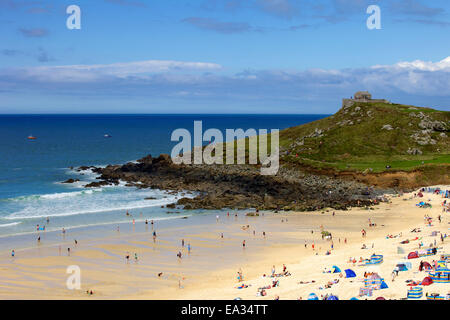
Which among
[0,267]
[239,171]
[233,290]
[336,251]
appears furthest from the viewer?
[239,171]

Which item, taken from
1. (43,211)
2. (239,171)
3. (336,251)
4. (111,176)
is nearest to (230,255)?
(336,251)

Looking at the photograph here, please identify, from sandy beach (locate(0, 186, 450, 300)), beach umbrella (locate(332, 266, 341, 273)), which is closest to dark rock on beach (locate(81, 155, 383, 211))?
sandy beach (locate(0, 186, 450, 300))

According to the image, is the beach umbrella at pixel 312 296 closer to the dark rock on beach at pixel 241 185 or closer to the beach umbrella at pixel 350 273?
the beach umbrella at pixel 350 273

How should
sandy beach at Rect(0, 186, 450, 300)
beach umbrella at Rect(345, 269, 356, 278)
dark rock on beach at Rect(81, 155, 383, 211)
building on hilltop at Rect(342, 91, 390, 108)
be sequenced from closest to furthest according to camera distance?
beach umbrella at Rect(345, 269, 356, 278) < sandy beach at Rect(0, 186, 450, 300) < dark rock on beach at Rect(81, 155, 383, 211) < building on hilltop at Rect(342, 91, 390, 108)

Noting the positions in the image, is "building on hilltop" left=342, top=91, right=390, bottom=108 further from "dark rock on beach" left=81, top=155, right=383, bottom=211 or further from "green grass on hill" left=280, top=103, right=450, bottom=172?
"dark rock on beach" left=81, top=155, right=383, bottom=211

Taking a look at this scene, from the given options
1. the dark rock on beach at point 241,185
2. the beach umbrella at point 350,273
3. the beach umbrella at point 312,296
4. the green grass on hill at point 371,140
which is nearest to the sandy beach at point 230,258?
the beach umbrella at point 350,273

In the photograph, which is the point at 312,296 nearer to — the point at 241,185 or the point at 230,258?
the point at 230,258

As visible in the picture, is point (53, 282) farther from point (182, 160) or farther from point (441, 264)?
point (182, 160)

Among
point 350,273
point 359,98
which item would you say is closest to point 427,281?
point 350,273
